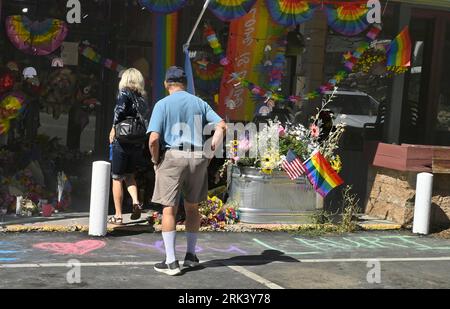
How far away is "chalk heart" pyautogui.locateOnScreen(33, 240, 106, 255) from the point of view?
6.16 m

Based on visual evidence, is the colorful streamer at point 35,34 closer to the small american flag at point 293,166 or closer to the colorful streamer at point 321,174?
the small american flag at point 293,166

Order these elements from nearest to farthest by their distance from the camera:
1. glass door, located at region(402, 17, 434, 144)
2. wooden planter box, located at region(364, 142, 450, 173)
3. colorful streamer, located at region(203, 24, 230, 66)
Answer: wooden planter box, located at region(364, 142, 450, 173), colorful streamer, located at region(203, 24, 230, 66), glass door, located at region(402, 17, 434, 144)

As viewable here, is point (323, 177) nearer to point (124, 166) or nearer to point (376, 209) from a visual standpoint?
point (376, 209)

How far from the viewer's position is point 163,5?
24.6 ft

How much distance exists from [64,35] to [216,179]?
8.60ft

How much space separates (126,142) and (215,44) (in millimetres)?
1885

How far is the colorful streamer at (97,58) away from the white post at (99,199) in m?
1.95

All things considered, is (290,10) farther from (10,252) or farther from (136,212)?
(10,252)

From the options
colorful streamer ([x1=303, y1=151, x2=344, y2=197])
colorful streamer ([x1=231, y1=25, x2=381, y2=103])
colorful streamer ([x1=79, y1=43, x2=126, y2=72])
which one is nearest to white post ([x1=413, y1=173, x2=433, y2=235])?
colorful streamer ([x1=303, y1=151, x2=344, y2=197])

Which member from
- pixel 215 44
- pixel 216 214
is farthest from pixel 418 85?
pixel 216 214

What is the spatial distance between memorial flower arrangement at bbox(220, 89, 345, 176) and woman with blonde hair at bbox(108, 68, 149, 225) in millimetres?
1221

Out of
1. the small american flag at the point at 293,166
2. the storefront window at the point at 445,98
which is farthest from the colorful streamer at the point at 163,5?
the storefront window at the point at 445,98

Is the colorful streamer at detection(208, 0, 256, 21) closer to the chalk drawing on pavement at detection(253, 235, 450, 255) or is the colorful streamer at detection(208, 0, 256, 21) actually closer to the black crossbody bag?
the black crossbody bag
